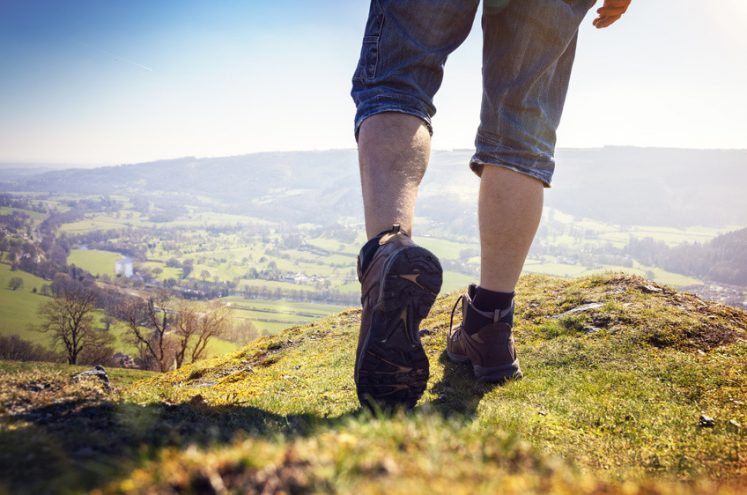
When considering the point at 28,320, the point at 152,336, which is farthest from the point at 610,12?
the point at 28,320

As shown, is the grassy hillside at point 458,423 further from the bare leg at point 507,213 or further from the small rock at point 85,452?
the bare leg at point 507,213

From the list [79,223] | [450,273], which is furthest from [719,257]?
[79,223]

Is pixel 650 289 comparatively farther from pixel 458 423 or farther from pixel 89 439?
pixel 89 439

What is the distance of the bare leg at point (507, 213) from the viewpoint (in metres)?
2.60

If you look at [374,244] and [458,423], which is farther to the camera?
[374,244]

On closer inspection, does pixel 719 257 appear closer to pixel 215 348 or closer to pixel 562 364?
pixel 215 348

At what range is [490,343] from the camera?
3.07 m

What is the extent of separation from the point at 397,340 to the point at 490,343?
1385mm

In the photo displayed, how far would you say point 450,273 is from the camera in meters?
88.2

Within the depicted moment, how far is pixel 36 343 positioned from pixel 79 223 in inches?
4601

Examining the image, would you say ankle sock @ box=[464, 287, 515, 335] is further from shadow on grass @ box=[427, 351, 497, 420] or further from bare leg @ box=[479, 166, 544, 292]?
shadow on grass @ box=[427, 351, 497, 420]

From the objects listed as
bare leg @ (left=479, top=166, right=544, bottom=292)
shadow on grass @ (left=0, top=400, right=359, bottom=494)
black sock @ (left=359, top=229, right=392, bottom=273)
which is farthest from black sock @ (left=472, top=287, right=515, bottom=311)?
shadow on grass @ (left=0, top=400, right=359, bottom=494)

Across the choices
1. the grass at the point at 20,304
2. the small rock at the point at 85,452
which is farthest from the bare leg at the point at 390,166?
the grass at the point at 20,304

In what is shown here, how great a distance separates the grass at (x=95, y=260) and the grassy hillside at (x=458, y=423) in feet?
338
